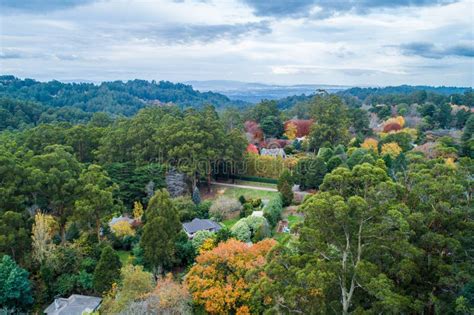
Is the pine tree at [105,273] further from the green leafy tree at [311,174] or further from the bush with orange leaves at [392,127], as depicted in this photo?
the bush with orange leaves at [392,127]

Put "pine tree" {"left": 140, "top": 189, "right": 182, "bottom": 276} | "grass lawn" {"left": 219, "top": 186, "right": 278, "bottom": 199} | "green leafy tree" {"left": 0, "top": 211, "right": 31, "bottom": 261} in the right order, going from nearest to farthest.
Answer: "green leafy tree" {"left": 0, "top": 211, "right": 31, "bottom": 261} → "pine tree" {"left": 140, "top": 189, "right": 182, "bottom": 276} → "grass lawn" {"left": 219, "top": 186, "right": 278, "bottom": 199}

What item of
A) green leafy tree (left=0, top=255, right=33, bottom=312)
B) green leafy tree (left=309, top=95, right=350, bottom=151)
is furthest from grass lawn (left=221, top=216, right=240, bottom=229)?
green leafy tree (left=309, top=95, right=350, bottom=151)

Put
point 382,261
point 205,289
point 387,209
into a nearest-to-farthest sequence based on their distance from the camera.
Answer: point 387,209, point 382,261, point 205,289

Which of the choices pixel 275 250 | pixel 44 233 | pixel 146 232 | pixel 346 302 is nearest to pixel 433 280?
pixel 346 302

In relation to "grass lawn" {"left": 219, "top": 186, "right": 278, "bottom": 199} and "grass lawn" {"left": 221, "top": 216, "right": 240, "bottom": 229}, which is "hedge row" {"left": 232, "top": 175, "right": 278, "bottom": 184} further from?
"grass lawn" {"left": 221, "top": 216, "right": 240, "bottom": 229}

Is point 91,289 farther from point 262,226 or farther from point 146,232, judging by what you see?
point 262,226

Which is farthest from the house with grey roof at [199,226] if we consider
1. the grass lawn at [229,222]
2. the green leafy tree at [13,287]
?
the green leafy tree at [13,287]
